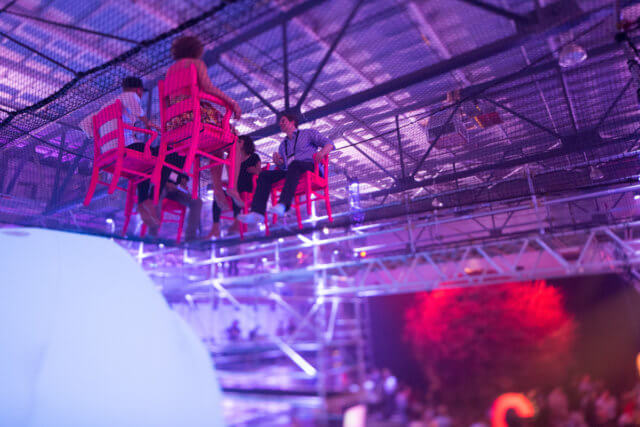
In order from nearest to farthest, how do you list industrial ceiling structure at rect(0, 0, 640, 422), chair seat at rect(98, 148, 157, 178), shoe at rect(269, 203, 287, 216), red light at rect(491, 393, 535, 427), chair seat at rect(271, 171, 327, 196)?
industrial ceiling structure at rect(0, 0, 640, 422) < chair seat at rect(98, 148, 157, 178) < shoe at rect(269, 203, 287, 216) < chair seat at rect(271, 171, 327, 196) < red light at rect(491, 393, 535, 427)

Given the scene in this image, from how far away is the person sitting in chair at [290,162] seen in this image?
12.0ft

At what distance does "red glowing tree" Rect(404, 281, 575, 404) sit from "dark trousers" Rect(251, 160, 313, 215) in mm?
10669

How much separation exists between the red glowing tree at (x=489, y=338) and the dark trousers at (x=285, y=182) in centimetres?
1067

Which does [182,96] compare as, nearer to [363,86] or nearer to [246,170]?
[246,170]

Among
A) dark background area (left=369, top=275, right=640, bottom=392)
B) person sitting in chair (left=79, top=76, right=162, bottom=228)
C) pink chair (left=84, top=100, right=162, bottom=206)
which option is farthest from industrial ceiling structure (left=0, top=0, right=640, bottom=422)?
dark background area (left=369, top=275, right=640, bottom=392)

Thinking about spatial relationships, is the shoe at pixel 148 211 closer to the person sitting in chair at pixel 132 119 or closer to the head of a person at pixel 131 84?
the person sitting in chair at pixel 132 119

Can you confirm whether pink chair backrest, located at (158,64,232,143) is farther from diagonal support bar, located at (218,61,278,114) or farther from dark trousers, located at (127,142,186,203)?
diagonal support bar, located at (218,61,278,114)

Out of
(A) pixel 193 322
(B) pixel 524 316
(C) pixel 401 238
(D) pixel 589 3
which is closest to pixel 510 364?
(B) pixel 524 316

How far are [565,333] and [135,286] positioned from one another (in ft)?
41.9

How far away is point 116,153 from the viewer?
3.15 m

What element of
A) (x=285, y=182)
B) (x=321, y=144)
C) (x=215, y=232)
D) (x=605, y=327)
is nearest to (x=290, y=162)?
(x=285, y=182)

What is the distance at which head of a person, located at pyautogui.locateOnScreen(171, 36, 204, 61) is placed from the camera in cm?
264

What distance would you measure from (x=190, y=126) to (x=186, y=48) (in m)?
0.53

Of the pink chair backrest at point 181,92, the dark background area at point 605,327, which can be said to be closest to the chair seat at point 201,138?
the pink chair backrest at point 181,92
